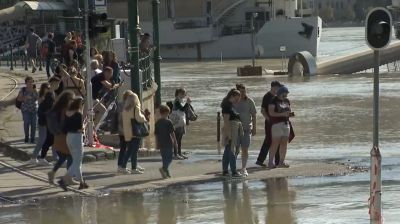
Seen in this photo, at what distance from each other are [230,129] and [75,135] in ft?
9.07

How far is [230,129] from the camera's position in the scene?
15.1 metres

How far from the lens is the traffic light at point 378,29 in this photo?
32.1ft

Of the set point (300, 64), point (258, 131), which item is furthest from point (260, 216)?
point (300, 64)

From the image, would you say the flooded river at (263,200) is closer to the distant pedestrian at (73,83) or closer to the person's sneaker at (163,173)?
the person's sneaker at (163,173)

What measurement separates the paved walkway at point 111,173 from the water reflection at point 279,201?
0.78m

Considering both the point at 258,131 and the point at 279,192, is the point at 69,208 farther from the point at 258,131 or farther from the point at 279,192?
the point at 258,131

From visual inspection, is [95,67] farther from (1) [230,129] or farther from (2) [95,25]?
(1) [230,129]

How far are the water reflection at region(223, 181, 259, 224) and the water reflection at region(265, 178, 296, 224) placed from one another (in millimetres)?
244

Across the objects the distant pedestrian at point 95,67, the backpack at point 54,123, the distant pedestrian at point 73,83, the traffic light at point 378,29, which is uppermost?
the traffic light at point 378,29

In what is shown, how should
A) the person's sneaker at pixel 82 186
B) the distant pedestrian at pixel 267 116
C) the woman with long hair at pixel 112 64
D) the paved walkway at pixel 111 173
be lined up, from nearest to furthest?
the person's sneaker at pixel 82 186
the paved walkway at pixel 111 173
the distant pedestrian at pixel 267 116
the woman with long hair at pixel 112 64

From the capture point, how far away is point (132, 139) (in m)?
15.4

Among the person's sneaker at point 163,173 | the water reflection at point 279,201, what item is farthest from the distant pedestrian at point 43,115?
the water reflection at point 279,201

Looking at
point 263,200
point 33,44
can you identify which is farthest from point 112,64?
point 33,44

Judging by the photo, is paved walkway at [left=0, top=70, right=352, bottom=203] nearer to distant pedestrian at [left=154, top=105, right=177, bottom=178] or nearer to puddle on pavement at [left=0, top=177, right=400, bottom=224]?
distant pedestrian at [left=154, top=105, right=177, bottom=178]
